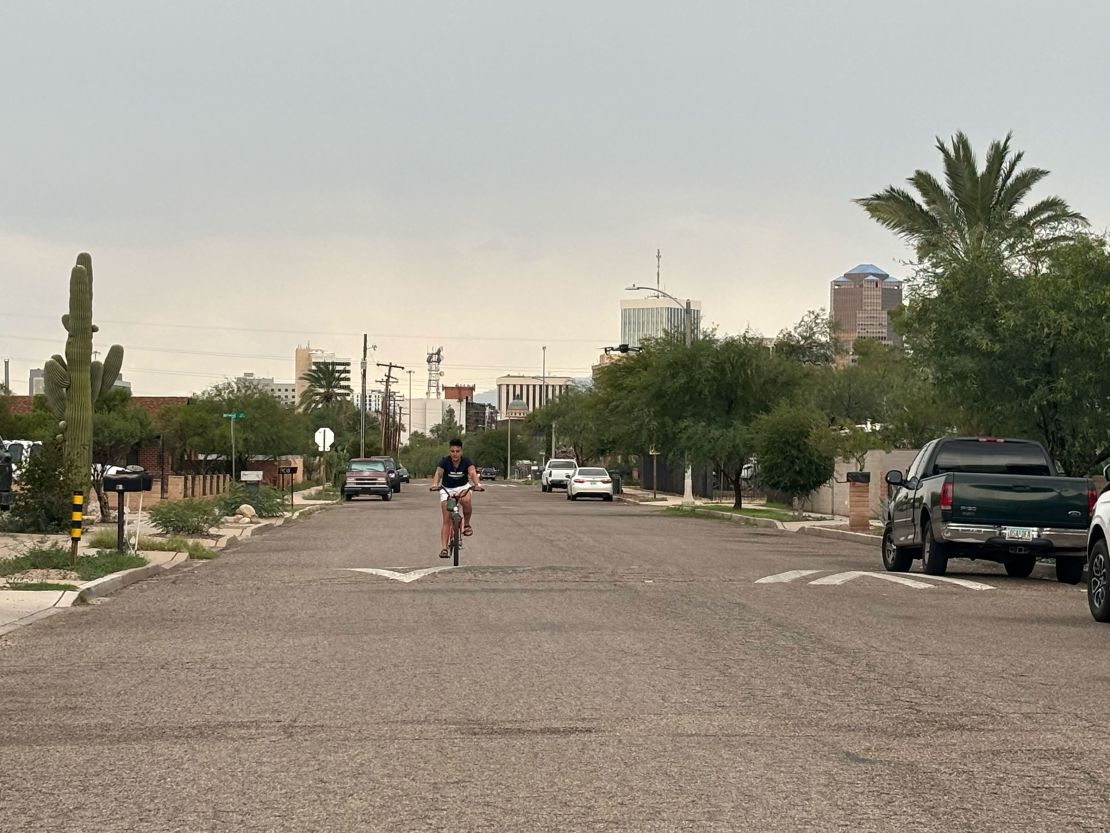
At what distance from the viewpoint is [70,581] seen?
19.2 meters

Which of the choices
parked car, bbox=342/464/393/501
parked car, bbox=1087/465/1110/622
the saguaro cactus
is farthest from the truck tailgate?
parked car, bbox=342/464/393/501

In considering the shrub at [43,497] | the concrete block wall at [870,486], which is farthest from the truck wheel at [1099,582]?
the concrete block wall at [870,486]

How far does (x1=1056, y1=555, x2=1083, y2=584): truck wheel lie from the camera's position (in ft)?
73.4

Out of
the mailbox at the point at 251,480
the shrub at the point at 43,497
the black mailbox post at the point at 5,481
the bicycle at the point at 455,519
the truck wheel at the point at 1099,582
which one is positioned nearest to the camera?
the truck wheel at the point at 1099,582

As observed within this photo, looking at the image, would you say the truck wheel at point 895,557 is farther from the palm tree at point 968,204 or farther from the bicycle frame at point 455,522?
the palm tree at point 968,204

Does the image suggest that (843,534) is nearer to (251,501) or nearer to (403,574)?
(251,501)

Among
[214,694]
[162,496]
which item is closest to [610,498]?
[162,496]

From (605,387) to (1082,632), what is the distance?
233 ft

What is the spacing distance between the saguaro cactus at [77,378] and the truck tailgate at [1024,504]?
48.9 feet

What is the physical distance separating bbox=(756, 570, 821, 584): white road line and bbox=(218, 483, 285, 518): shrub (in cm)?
2141

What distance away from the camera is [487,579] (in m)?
20.6

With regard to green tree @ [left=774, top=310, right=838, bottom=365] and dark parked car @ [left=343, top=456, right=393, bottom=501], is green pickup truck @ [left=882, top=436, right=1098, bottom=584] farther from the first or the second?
green tree @ [left=774, top=310, right=838, bottom=365]

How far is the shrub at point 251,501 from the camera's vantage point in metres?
41.2

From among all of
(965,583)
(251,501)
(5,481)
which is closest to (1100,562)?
(965,583)
